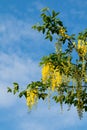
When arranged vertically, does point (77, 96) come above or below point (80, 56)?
below

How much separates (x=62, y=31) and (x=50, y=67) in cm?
155

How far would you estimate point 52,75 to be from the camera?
617 inches

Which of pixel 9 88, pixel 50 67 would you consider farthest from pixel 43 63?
pixel 9 88

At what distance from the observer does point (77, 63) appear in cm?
1622

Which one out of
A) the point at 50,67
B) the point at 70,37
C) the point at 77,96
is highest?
the point at 70,37

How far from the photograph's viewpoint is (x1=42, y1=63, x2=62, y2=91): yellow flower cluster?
1547cm

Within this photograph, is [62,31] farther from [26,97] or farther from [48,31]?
[26,97]

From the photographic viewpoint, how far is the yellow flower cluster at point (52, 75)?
15.5m

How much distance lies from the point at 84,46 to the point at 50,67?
1.61 m

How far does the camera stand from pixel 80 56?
15.8 meters

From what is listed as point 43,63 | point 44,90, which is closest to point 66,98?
point 44,90

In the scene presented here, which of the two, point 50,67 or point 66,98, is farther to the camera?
point 66,98

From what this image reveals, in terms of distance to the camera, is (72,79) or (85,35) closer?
(72,79)

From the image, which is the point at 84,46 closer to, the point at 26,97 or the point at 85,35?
the point at 85,35
